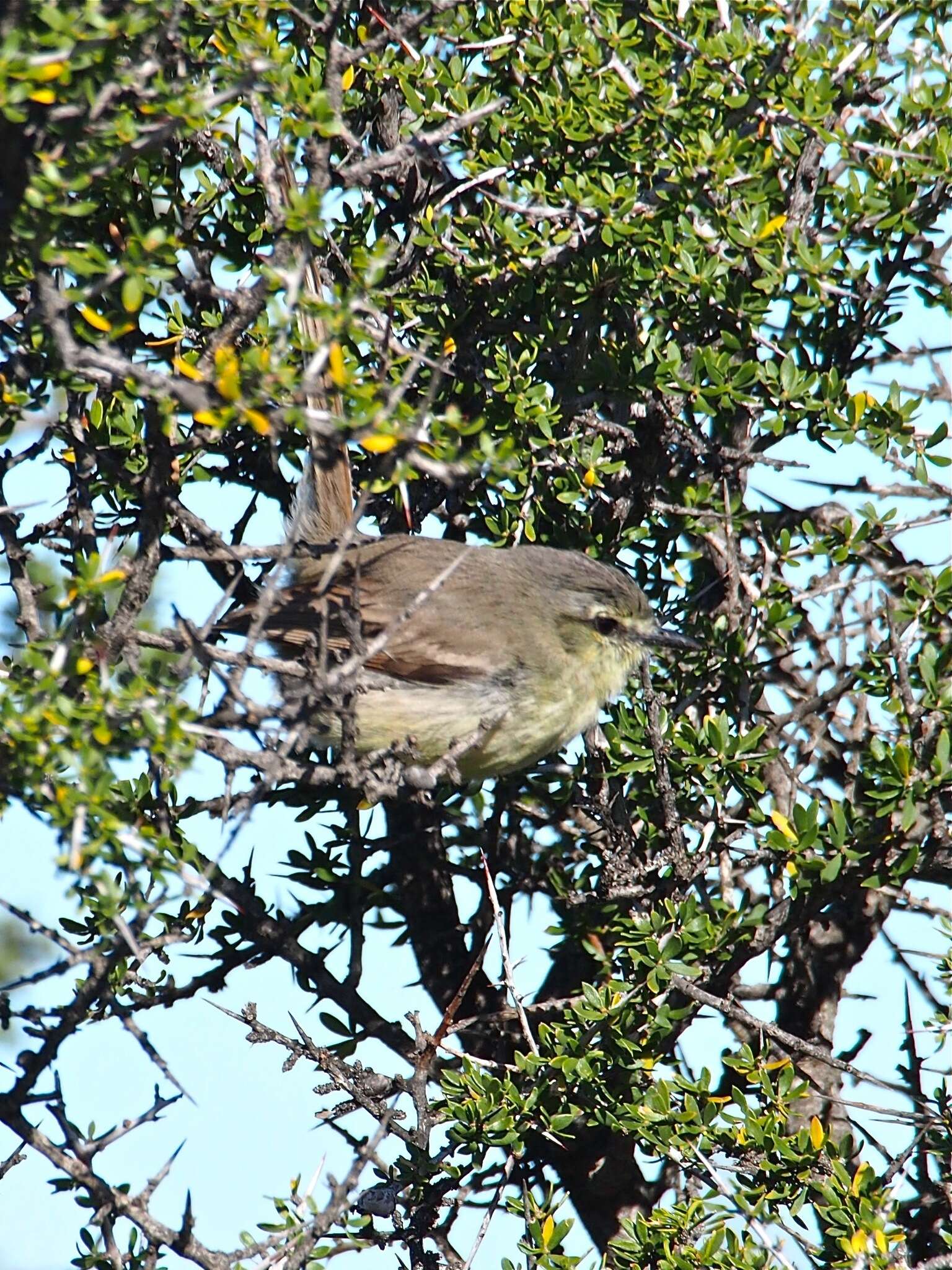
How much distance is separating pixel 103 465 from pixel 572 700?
196 cm

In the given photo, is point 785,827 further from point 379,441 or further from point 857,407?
point 379,441

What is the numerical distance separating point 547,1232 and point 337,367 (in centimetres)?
248

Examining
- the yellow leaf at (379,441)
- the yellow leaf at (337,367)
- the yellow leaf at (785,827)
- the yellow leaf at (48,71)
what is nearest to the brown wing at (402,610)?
the yellow leaf at (785,827)

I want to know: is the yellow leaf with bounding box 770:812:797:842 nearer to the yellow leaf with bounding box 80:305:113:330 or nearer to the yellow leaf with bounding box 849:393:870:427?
the yellow leaf with bounding box 849:393:870:427

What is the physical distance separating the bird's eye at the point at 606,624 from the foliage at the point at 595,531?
1.34 ft

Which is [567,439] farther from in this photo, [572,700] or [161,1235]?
[161,1235]

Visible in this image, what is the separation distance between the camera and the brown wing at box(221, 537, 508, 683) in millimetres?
4793

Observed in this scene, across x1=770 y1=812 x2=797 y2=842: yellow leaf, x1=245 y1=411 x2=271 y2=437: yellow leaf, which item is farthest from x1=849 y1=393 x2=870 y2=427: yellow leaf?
x1=245 y1=411 x2=271 y2=437: yellow leaf

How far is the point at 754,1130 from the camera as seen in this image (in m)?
3.78

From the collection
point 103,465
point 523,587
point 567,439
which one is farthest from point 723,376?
point 103,465

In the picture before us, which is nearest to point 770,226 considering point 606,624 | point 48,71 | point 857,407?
point 857,407

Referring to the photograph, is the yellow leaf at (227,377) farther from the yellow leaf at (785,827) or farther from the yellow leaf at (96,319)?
the yellow leaf at (785,827)

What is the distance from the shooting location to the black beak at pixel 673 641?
4434 millimetres

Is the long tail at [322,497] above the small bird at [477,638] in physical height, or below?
above
